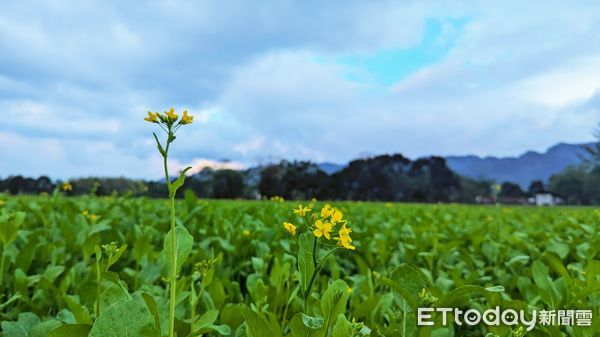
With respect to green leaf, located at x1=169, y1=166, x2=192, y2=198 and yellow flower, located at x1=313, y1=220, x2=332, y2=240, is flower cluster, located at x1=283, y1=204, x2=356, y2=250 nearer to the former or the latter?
yellow flower, located at x1=313, y1=220, x2=332, y2=240

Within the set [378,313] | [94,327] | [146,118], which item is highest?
[146,118]

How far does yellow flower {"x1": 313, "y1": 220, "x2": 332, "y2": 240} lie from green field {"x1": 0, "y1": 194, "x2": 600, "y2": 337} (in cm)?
16

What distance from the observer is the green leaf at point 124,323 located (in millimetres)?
935

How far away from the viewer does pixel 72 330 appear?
107 cm

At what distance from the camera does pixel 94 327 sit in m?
→ 0.93

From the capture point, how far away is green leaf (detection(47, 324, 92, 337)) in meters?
1.07

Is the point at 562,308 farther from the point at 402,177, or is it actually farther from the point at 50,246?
the point at 402,177

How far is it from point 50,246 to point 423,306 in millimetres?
1940

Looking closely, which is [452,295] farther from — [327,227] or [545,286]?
[545,286]

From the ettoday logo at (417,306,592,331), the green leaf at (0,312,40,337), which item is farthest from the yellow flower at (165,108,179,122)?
the ettoday logo at (417,306,592,331)

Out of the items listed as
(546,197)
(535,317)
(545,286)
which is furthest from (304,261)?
(546,197)

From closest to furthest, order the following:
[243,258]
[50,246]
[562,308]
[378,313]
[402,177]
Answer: [562,308]
[378,313]
[50,246]
[243,258]
[402,177]

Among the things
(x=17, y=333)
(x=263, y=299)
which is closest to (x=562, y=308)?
(x=263, y=299)

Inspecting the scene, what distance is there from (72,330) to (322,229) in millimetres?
616
